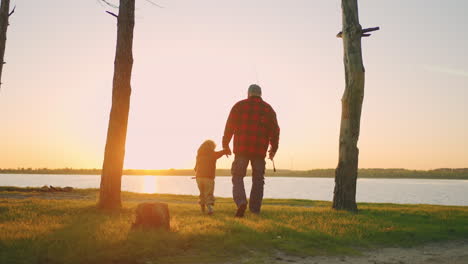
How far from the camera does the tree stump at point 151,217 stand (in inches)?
286

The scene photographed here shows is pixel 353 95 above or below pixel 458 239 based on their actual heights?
above

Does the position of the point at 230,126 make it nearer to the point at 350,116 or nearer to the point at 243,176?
the point at 243,176

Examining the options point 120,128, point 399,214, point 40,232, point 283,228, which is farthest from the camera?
point 399,214

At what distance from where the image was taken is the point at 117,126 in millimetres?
10578

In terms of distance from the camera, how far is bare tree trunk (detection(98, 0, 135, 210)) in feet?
34.6

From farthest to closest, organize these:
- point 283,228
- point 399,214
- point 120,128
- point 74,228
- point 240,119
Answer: point 399,214, point 120,128, point 240,119, point 283,228, point 74,228

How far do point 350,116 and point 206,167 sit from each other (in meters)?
4.69

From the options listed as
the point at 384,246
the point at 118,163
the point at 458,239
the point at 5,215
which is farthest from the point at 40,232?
the point at 458,239

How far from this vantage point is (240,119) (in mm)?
9602

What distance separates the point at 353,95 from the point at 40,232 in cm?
909

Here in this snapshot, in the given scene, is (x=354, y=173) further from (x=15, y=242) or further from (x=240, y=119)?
(x=15, y=242)

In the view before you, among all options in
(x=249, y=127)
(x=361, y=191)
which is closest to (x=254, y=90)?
(x=249, y=127)

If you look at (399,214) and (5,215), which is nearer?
(5,215)

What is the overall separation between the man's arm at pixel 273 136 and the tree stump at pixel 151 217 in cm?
366
